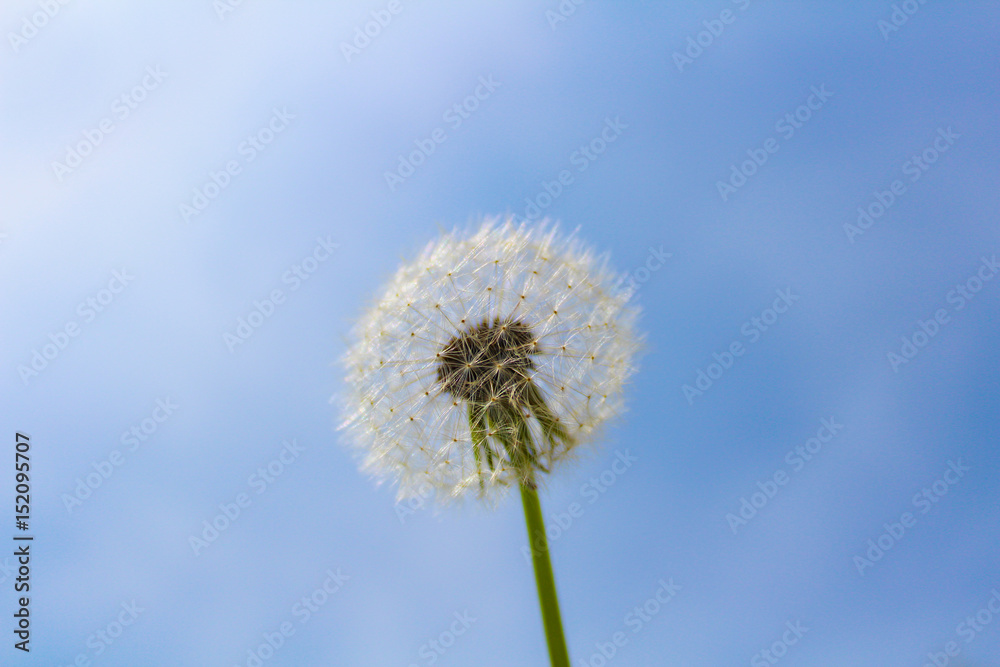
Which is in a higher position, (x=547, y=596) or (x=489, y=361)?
(x=489, y=361)

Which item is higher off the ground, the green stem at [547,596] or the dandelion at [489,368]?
the dandelion at [489,368]

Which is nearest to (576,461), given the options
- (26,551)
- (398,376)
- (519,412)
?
(519,412)

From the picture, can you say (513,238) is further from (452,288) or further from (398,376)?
(398,376)

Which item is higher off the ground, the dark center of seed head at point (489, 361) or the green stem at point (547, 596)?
the dark center of seed head at point (489, 361)

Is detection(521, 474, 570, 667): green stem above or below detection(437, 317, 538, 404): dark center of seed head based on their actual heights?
below

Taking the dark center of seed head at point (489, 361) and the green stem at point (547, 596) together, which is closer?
the green stem at point (547, 596)

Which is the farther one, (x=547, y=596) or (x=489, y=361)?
(x=489, y=361)

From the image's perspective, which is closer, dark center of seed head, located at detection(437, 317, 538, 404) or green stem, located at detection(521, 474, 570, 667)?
green stem, located at detection(521, 474, 570, 667)

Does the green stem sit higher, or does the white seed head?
the white seed head
